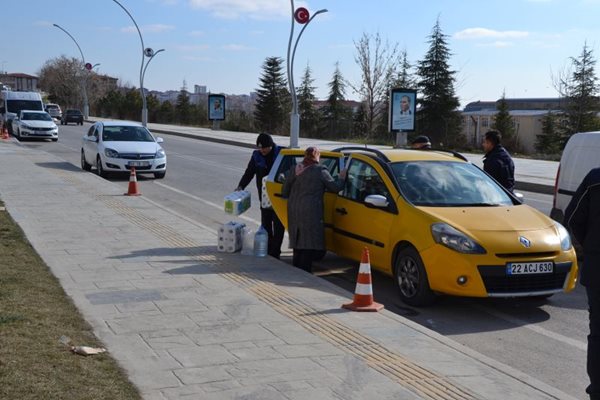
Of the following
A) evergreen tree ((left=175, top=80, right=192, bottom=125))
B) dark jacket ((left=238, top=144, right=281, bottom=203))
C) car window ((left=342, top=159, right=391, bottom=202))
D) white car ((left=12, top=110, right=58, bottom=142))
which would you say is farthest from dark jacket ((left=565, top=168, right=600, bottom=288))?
evergreen tree ((left=175, top=80, right=192, bottom=125))

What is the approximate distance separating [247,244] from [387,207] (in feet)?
6.96

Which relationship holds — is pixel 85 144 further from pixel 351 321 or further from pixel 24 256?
pixel 351 321

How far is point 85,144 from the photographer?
21141 mm

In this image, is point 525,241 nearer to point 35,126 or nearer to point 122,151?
point 122,151

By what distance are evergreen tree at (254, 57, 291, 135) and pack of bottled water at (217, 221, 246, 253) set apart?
62.9 metres

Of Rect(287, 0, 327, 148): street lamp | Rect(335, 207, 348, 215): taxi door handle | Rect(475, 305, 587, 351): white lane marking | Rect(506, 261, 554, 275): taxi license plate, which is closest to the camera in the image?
Rect(475, 305, 587, 351): white lane marking

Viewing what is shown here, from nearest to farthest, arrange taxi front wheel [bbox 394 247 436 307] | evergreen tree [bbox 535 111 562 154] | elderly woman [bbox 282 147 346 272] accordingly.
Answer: taxi front wheel [bbox 394 247 436 307], elderly woman [bbox 282 147 346 272], evergreen tree [bbox 535 111 562 154]

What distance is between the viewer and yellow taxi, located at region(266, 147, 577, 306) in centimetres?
700

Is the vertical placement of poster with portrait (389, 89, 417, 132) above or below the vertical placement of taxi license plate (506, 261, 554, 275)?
above

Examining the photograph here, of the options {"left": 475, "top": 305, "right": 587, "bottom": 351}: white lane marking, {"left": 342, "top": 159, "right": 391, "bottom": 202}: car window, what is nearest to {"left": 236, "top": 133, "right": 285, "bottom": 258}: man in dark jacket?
{"left": 342, "top": 159, "right": 391, "bottom": 202}: car window

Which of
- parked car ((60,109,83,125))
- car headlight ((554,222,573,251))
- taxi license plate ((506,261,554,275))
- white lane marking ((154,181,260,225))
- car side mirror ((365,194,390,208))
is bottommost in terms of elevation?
white lane marking ((154,181,260,225))

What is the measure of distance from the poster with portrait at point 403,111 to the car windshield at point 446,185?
1015 inches

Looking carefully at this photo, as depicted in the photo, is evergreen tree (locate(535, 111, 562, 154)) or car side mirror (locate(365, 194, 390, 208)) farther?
evergreen tree (locate(535, 111, 562, 154))

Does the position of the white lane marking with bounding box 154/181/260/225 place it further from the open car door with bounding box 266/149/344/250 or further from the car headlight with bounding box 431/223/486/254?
the car headlight with bounding box 431/223/486/254
